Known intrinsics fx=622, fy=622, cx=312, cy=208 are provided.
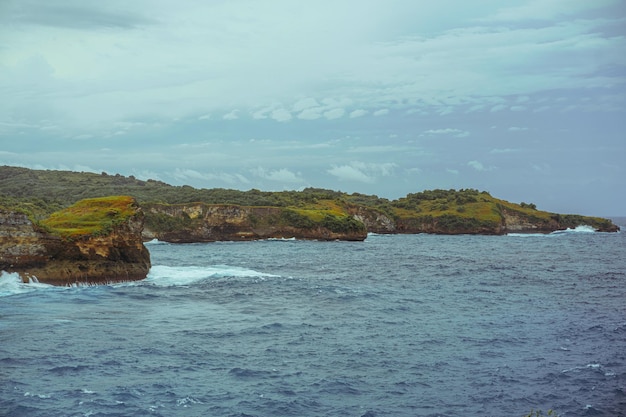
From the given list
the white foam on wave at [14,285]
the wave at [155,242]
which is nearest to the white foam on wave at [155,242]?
the wave at [155,242]

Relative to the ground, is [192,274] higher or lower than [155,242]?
lower

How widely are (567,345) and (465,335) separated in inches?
168

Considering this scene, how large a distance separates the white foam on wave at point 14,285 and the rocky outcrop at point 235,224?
64.6m

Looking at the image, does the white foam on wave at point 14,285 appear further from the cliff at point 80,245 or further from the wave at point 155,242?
the wave at point 155,242

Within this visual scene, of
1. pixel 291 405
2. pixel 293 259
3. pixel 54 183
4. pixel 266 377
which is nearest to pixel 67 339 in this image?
pixel 266 377

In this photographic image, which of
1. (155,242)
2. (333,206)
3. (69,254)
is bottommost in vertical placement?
(155,242)

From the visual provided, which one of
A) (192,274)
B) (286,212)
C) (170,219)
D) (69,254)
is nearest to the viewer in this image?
(69,254)

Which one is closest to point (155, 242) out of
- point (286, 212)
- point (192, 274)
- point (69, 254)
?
point (286, 212)

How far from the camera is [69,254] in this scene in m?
41.3

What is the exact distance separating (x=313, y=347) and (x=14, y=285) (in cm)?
2177

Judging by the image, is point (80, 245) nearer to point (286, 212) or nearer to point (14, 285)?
point (14, 285)

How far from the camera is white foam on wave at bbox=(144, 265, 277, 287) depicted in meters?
46.2

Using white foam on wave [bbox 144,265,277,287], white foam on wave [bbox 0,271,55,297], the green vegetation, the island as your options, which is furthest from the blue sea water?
the green vegetation

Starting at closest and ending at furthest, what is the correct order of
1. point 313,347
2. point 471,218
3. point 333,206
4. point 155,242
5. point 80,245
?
1. point 313,347
2. point 80,245
3. point 155,242
4. point 333,206
5. point 471,218
